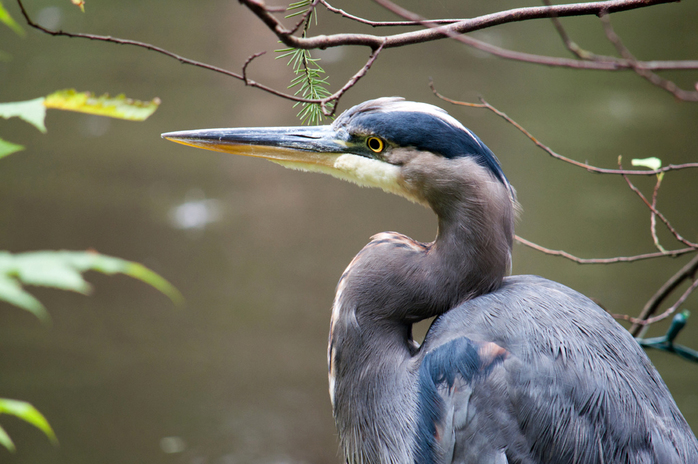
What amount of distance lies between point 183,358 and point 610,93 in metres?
3.53

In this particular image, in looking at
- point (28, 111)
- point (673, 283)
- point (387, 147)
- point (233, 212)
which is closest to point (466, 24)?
point (387, 147)

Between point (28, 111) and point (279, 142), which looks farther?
point (279, 142)

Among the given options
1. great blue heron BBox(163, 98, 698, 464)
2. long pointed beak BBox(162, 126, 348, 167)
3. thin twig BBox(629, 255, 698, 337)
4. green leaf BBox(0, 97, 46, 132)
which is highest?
long pointed beak BBox(162, 126, 348, 167)

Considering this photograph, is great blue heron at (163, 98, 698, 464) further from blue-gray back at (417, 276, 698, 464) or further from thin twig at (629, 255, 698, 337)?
thin twig at (629, 255, 698, 337)

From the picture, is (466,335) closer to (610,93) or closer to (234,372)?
(234,372)

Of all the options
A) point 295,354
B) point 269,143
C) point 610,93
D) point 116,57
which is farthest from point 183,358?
point 610,93

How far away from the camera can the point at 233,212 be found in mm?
A: 3865

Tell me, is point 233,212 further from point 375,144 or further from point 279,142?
point 375,144

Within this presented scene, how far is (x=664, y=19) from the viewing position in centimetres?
422

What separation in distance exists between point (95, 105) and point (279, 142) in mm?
736

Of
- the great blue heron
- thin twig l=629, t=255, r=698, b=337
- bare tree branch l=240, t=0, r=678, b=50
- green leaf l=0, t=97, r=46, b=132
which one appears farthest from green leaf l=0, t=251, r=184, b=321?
thin twig l=629, t=255, r=698, b=337

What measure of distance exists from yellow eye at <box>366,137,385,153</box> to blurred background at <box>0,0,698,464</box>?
2.27m

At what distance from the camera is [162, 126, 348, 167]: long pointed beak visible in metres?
1.35

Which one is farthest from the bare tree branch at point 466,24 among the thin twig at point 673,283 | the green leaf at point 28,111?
the thin twig at point 673,283
